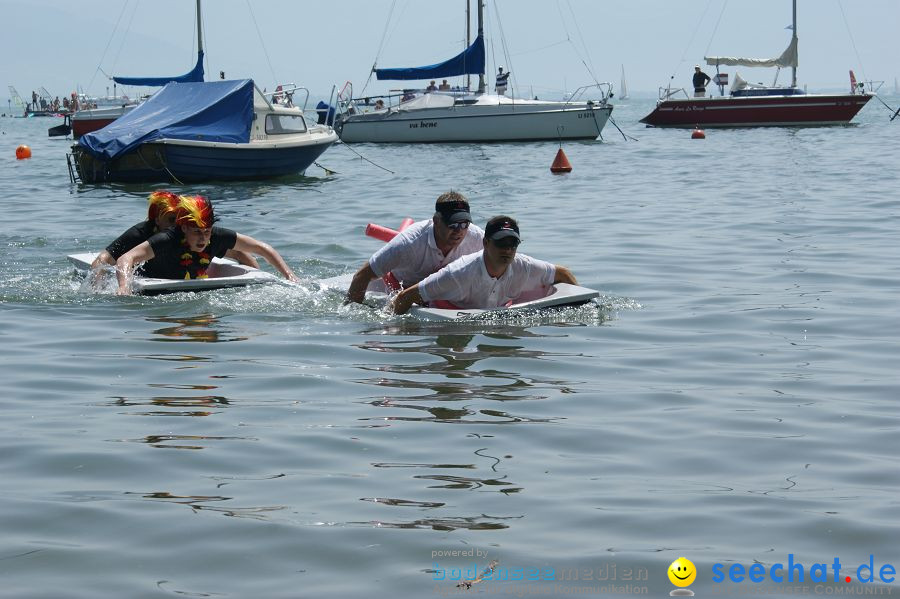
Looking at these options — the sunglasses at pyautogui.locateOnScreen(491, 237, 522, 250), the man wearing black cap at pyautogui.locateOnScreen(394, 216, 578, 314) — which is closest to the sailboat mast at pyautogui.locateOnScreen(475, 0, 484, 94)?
the man wearing black cap at pyautogui.locateOnScreen(394, 216, 578, 314)

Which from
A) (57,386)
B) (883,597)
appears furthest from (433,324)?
(883,597)

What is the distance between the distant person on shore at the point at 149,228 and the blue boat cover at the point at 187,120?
15.1 metres

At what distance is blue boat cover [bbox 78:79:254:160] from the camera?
25.7m

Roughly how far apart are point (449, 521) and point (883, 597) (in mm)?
1722

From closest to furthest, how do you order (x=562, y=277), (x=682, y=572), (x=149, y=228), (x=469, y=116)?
(x=682, y=572)
(x=562, y=277)
(x=149, y=228)
(x=469, y=116)

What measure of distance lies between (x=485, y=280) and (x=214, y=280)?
8.64 feet

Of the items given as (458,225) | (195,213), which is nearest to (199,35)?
(195,213)

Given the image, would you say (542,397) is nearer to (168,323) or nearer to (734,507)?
(734,507)

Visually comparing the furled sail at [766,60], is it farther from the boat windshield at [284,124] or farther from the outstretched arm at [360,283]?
the outstretched arm at [360,283]

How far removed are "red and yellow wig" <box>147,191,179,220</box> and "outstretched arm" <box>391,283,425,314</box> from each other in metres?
2.16

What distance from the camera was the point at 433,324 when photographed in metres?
9.66

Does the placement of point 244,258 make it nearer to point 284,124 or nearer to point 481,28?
point 284,124

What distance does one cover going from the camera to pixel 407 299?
975 cm

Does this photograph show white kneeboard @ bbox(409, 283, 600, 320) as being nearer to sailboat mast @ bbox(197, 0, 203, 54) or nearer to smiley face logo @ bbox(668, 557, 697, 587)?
smiley face logo @ bbox(668, 557, 697, 587)
